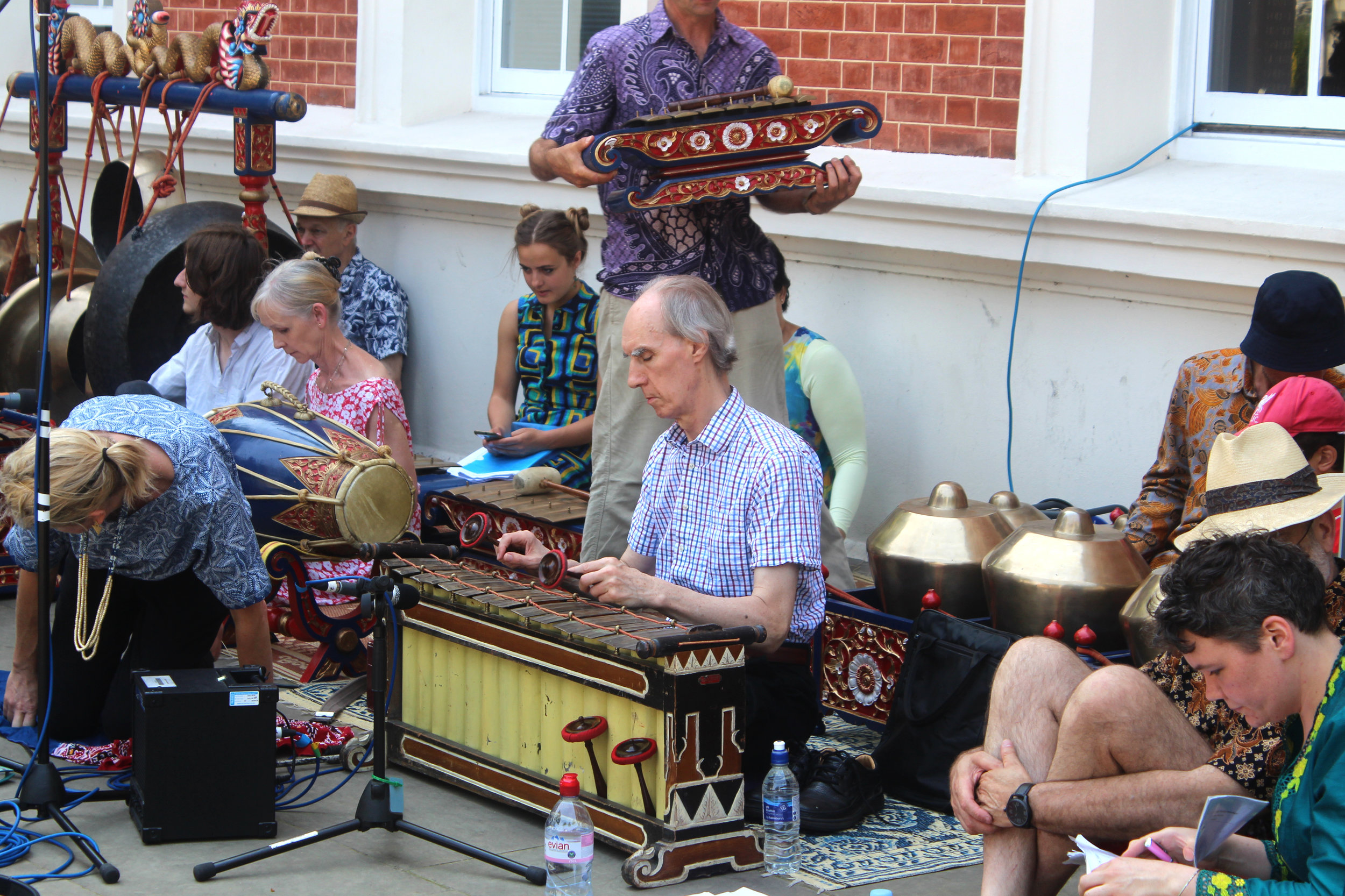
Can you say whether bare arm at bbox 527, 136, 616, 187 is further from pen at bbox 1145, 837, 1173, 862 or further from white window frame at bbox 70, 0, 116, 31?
white window frame at bbox 70, 0, 116, 31

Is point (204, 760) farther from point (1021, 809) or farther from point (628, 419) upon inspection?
point (1021, 809)

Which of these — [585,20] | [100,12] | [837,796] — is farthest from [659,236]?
[100,12]

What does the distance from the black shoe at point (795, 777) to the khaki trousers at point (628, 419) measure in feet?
2.30

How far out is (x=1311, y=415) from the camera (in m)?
3.38

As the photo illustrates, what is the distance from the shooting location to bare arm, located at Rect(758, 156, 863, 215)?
4133 mm

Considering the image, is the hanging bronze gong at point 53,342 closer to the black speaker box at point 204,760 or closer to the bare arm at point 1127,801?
the black speaker box at point 204,760

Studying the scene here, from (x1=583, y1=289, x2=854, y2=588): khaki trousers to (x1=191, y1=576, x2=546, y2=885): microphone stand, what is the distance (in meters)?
1.10

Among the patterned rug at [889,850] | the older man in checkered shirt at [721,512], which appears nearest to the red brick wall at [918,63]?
the older man in checkered shirt at [721,512]

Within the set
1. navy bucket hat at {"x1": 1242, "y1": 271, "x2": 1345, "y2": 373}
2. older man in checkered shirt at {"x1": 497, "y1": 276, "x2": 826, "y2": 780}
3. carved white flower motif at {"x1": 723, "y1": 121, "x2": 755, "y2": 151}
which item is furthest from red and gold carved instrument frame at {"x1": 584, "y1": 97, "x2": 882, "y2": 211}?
navy bucket hat at {"x1": 1242, "y1": 271, "x2": 1345, "y2": 373}

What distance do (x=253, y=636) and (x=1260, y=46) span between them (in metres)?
3.41

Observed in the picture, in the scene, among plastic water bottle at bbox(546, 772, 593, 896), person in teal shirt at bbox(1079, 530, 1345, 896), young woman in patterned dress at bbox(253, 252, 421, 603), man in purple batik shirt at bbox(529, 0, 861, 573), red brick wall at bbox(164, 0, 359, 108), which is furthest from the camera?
red brick wall at bbox(164, 0, 359, 108)

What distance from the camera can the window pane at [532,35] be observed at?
6.93 m

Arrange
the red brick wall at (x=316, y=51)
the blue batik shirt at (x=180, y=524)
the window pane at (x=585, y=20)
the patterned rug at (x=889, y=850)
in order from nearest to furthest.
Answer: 1. the patterned rug at (x=889, y=850)
2. the blue batik shirt at (x=180, y=524)
3. the window pane at (x=585, y=20)
4. the red brick wall at (x=316, y=51)

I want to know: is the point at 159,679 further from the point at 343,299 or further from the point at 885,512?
the point at 343,299
